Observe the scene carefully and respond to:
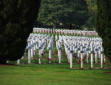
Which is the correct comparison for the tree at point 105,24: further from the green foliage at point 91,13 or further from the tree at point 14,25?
the green foliage at point 91,13

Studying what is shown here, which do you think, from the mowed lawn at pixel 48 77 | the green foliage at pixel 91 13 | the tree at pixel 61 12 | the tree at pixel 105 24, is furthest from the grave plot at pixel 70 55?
the green foliage at pixel 91 13

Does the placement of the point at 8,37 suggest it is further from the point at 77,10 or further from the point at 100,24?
the point at 77,10

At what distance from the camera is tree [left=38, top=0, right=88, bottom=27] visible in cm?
6481

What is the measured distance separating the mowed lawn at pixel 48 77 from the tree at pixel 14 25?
72 centimetres

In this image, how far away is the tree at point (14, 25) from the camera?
14.3 m

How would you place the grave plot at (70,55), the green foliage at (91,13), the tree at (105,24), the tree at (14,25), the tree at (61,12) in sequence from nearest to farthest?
the tree at (14,25) < the tree at (105,24) < the grave plot at (70,55) < the tree at (61,12) < the green foliage at (91,13)

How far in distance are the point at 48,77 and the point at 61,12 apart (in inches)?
2066

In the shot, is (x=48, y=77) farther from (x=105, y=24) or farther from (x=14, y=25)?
(x=105, y=24)

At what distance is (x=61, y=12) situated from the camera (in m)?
64.6

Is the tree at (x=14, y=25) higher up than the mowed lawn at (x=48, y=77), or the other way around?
the tree at (x=14, y=25)

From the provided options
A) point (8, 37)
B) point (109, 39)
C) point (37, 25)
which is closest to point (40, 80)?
point (8, 37)

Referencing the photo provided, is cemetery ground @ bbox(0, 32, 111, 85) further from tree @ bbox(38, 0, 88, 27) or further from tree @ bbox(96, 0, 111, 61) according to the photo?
tree @ bbox(38, 0, 88, 27)

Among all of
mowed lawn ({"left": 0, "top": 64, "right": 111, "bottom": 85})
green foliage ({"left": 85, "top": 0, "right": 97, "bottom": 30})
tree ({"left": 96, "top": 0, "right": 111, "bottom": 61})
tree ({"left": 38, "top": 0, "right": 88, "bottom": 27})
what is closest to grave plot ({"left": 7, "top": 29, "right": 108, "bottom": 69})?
tree ({"left": 96, "top": 0, "right": 111, "bottom": 61})

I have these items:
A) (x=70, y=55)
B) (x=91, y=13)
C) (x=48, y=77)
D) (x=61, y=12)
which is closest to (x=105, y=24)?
(x=70, y=55)
